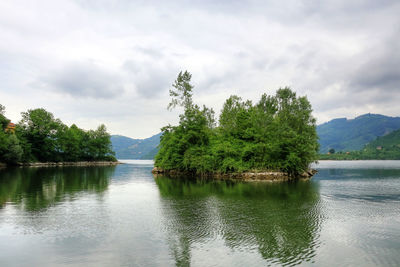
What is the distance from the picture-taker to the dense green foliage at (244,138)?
6084 centimetres

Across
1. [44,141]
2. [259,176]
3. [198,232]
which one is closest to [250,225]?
[198,232]

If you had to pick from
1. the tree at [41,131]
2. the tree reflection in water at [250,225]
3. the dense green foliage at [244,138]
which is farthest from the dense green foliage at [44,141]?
the tree reflection in water at [250,225]

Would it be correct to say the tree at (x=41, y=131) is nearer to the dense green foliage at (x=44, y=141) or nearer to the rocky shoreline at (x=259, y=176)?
the dense green foliage at (x=44, y=141)

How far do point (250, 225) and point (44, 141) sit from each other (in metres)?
119

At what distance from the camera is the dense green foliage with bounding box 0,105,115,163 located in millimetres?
95188

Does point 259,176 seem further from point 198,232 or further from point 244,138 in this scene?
point 198,232

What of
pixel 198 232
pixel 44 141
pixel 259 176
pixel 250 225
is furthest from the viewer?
pixel 44 141

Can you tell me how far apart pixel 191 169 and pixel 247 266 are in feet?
195

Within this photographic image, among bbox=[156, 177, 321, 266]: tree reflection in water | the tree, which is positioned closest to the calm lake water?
bbox=[156, 177, 321, 266]: tree reflection in water

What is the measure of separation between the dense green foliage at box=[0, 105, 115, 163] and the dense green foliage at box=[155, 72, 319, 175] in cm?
5636

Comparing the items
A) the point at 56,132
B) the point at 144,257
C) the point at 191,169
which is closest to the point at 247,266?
the point at 144,257

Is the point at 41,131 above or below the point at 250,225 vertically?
above

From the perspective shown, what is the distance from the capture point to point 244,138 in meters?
65.9

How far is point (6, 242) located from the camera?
16.0 m
